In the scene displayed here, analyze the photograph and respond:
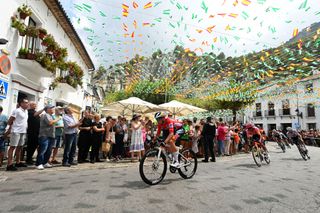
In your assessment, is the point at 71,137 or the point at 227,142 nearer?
the point at 71,137

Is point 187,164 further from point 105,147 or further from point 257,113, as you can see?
point 257,113

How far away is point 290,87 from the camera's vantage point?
113ft

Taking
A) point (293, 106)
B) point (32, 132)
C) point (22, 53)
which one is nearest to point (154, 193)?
point (32, 132)

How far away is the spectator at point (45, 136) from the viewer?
639 cm

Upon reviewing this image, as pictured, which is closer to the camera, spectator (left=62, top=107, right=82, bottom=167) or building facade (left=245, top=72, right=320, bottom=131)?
spectator (left=62, top=107, right=82, bottom=167)

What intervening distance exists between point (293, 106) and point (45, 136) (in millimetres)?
40822

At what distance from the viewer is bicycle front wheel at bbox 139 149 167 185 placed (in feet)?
15.9

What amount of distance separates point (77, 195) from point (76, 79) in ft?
35.7

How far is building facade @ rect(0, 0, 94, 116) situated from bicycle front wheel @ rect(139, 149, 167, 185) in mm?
6284

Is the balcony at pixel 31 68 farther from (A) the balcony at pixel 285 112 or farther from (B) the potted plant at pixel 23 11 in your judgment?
(A) the balcony at pixel 285 112

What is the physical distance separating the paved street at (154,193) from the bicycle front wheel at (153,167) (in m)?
0.20

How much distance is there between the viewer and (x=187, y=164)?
578 cm

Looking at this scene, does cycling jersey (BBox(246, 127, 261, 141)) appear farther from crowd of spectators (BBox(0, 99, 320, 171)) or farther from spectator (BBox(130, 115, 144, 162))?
spectator (BBox(130, 115, 144, 162))

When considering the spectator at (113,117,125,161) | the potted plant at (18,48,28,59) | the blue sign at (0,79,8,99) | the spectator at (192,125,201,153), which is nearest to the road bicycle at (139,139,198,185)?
the spectator at (113,117,125,161)
